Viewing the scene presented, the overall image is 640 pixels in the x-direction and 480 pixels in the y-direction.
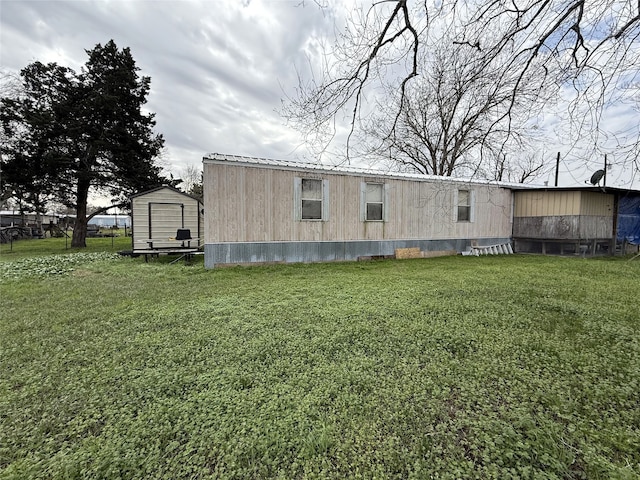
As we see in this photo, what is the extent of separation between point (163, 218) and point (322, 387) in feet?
30.7

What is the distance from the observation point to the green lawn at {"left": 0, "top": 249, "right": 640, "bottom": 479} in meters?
1.40

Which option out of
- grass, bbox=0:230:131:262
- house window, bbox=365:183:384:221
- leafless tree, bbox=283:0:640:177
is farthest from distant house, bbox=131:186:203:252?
leafless tree, bbox=283:0:640:177

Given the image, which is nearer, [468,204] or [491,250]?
[468,204]

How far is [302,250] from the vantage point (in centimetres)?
764

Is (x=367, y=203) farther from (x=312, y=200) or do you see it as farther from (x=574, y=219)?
(x=574, y=219)

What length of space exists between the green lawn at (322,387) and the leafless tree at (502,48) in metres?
2.76

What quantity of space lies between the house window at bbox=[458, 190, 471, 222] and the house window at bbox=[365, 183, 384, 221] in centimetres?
316

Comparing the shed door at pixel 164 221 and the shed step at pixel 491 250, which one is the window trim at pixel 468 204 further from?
the shed door at pixel 164 221

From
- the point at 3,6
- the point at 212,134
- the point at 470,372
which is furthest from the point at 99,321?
the point at 212,134

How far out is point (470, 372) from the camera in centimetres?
A: 216

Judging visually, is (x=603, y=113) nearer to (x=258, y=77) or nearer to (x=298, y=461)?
(x=298, y=461)

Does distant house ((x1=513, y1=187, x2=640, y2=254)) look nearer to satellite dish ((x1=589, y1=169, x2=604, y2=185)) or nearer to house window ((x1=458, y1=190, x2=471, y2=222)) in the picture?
house window ((x1=458, y1=190, x2=471, y2=222))

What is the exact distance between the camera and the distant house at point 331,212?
685 centimetres

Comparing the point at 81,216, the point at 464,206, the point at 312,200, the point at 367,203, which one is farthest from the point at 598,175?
the point at 81,216
